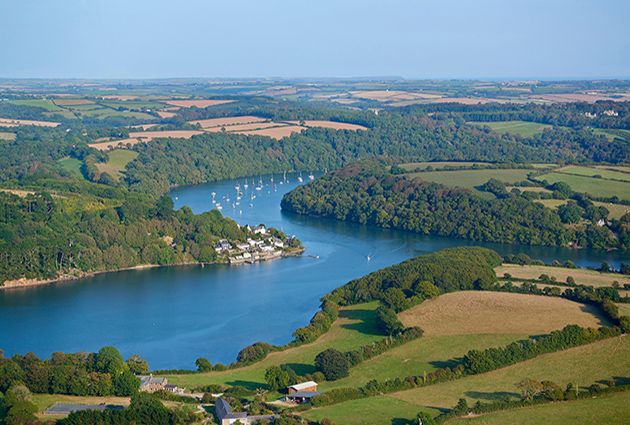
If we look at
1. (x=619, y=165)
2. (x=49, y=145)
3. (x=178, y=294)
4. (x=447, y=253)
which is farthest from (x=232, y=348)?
(x=49, y=145)

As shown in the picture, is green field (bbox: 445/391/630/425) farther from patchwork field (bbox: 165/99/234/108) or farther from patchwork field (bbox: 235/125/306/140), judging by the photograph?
patchwork field (bbox: 165/99/234/108)

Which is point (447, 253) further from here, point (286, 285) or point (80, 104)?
point (80, 104)

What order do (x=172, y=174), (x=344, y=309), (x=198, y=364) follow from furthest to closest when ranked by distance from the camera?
(x=172, y=174) → (x=344, y=309) → (x=198, y=364)

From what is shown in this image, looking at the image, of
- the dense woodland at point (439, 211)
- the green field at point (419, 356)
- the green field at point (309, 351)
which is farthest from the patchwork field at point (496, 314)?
the dense woodland at point (439, 211)

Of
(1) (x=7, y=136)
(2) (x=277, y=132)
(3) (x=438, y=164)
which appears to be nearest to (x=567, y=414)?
(3) (x=438, y=164)

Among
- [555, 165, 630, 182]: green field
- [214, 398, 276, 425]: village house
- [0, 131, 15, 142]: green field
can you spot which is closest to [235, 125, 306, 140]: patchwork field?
[0, 131, 15, 142]: green field
